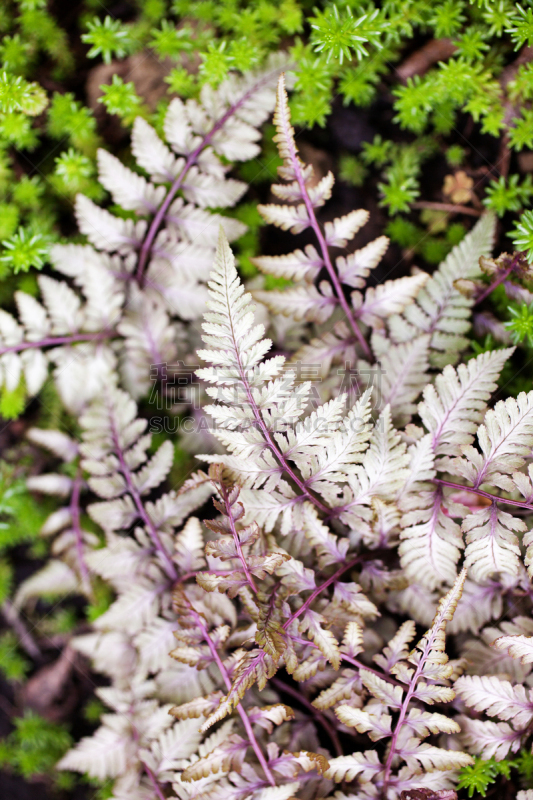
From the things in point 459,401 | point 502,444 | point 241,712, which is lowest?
point 241,712

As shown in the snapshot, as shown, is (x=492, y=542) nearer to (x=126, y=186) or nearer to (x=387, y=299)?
(x=387, y=299)

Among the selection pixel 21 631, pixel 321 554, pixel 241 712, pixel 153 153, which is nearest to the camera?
pixel 241 712

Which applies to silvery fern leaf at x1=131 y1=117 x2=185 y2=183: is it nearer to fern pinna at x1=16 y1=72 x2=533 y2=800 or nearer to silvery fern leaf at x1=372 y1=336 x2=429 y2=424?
fern pinna at x1=16 y1=72 x2=533 y2=800

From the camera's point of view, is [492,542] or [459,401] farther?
[459,401]

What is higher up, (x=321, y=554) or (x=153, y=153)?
(x=153, y=153)

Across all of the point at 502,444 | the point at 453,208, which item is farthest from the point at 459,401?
the point at 453,208

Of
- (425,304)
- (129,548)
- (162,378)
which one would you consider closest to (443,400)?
(425,304)

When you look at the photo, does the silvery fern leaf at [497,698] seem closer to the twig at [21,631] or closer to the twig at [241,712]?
the twig at [241,712]

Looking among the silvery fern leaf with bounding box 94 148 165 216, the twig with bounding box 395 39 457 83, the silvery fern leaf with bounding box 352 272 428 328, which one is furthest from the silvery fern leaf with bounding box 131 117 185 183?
the twig with bounding box 395 39 457 83
